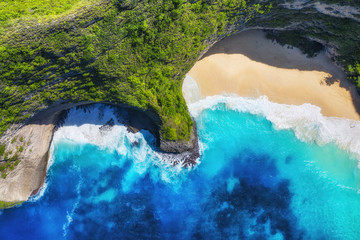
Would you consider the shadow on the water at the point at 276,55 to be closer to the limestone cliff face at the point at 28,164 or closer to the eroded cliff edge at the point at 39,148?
the eroded cliff edge at the point at 39,148

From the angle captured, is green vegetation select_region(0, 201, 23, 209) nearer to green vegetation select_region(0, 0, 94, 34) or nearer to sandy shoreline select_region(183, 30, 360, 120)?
green vegetation select_region(0, 0, 94, 34)

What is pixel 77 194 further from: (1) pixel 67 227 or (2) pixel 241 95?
(2) pixel 241 95

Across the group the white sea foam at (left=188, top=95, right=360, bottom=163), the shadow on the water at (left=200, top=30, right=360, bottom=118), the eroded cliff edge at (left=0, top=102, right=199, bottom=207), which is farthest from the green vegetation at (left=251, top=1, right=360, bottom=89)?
the eroded cliff edge at (left=0, top=102, right=199, bottom=207)

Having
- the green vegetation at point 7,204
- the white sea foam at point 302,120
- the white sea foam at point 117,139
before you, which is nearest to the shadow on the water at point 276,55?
the white sea foam at point 302,120

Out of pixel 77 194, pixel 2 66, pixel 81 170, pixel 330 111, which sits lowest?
pixel 77 194

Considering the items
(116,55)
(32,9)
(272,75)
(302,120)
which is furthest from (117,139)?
(302,120)

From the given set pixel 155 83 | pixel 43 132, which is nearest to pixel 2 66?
pixel 43 132

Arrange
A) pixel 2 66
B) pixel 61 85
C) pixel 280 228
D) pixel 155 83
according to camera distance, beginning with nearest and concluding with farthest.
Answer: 1. pixel 2 66
2. pixel 61 85
3. pixel 155 83
4. pixel 280 228
